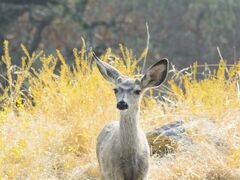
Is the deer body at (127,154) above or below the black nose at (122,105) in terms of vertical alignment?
below

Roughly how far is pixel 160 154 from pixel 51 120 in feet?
3.73

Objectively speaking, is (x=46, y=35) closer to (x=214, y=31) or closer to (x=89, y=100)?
(x=214, y=31)

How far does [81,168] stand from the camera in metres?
8.88

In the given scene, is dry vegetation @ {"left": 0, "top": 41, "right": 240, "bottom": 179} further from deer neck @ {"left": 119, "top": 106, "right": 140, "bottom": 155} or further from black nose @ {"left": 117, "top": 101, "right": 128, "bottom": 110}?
black nose @ {"left": 117, "top": 101, "right": 128, "bottom": 110}

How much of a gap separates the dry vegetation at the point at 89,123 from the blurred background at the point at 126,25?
5399 mm

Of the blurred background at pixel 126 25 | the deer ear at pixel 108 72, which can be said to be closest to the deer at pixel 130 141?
the deer ear at pixel 108 72

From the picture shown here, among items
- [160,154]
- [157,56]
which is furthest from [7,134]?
A: [157,56]

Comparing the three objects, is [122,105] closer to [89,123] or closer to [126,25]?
[89,123]

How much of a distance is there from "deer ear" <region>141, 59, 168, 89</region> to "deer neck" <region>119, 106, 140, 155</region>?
0.22 meters

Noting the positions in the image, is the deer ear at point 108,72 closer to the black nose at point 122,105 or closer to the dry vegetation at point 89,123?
the black nose at point 122,105

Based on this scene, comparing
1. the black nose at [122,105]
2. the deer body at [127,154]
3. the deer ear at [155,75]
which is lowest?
the deer body at [127,154]

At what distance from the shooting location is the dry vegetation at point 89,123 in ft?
28.2

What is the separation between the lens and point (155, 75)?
768 centimetres

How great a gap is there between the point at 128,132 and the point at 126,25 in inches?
339
